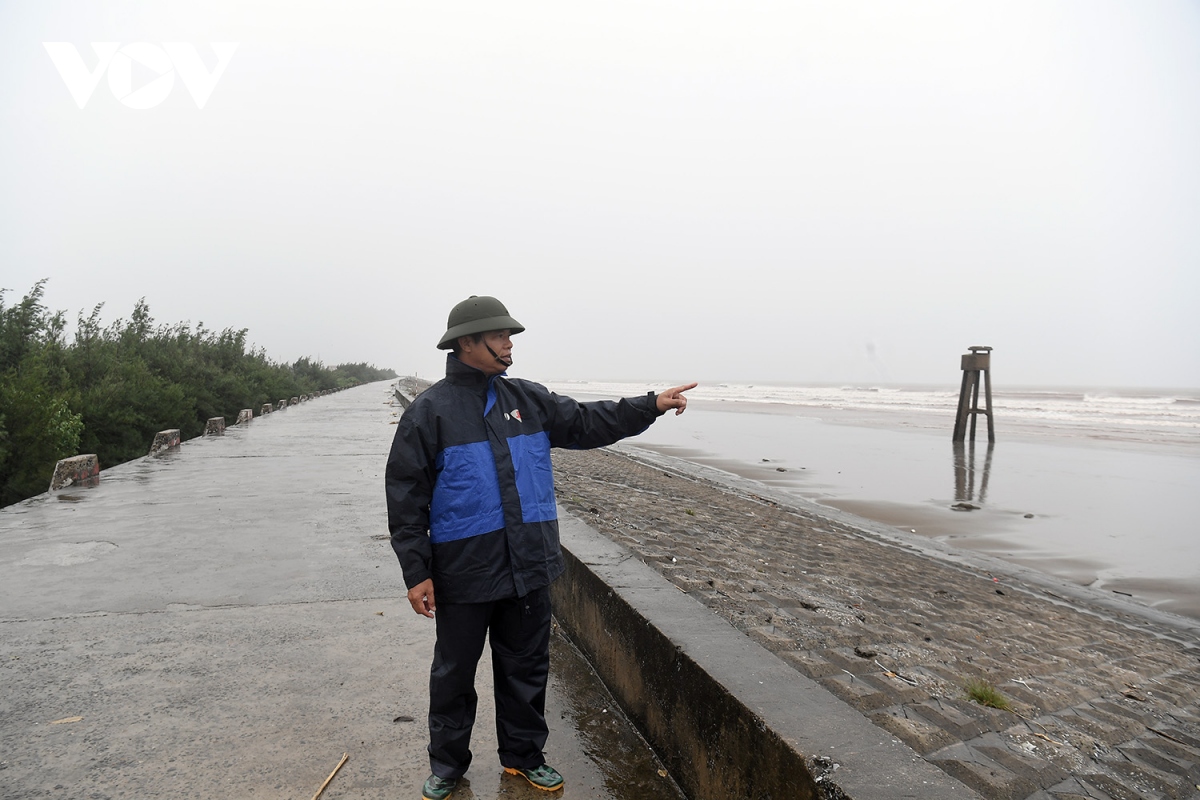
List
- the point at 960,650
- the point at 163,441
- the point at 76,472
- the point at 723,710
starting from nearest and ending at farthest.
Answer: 1. the point at 723,710
2. the point at 960,650
3. the point at 76,472
4. the point at 163,441

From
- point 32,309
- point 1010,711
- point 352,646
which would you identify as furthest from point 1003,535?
point 32,309

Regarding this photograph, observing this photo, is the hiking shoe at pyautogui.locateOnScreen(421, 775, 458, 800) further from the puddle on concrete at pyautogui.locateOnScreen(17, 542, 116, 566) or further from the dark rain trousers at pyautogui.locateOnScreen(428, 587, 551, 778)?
the puddle on concrete at pyautogui.locateOnScreen(17, 542, 116, 566)

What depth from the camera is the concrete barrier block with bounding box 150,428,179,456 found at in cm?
1173

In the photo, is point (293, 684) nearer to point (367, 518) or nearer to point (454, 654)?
point (454, 654)

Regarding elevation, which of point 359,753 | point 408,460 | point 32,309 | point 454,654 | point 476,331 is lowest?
point 359,753

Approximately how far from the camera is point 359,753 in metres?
2.62

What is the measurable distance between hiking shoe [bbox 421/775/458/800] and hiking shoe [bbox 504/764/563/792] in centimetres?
23

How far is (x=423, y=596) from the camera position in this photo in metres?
2.37

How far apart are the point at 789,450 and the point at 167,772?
55.8 feet

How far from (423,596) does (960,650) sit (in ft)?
11.6

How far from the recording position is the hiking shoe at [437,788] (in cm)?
237

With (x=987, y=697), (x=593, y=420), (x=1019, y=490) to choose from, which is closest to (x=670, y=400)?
(x=593, y=420)

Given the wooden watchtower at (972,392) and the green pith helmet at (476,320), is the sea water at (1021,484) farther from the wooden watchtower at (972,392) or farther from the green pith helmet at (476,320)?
the green pith helmet at (476,320)

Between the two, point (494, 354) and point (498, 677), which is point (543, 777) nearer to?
point (498, 677)
